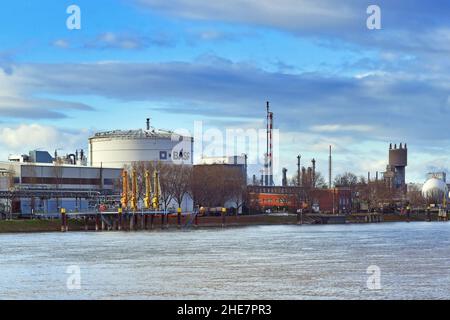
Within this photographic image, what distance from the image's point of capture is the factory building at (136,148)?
13525cm

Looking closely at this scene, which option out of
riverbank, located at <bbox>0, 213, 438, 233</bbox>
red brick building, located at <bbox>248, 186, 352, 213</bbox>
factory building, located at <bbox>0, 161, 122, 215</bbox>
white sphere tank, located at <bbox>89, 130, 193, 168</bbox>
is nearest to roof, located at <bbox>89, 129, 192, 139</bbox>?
white sphere tank, located at <bbox>89, 130, 193, 168</bbox>

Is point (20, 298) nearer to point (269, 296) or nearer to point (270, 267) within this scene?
point (269, 296)

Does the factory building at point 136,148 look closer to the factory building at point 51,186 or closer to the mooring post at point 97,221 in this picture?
the factory building at point 51,186

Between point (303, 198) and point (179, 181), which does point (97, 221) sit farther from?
point (303, 198)

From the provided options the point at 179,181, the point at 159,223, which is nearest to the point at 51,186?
the point at 159,223

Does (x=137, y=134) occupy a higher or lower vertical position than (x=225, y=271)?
higher

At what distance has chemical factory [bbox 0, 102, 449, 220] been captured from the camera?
11319 centimetres

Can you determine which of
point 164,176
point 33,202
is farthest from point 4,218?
point 164,176

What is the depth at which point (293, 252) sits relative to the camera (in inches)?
2163

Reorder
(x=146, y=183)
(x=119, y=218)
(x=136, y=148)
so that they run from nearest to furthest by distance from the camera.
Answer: (x=119, y=218) < (x=146, y=183) < (x=136, y=148)

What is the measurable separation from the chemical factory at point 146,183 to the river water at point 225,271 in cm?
5193

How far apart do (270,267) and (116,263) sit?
8887 millimetres

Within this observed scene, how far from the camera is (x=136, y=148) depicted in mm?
135500

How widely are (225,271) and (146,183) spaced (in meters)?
75.3
